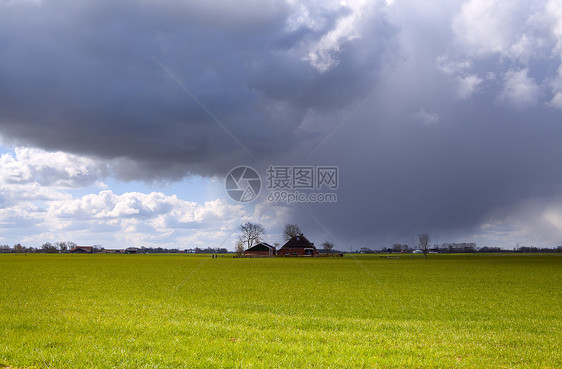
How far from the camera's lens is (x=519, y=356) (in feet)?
41.2

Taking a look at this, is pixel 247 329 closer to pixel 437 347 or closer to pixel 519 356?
pixel 437 347

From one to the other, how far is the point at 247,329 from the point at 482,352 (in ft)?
28.4

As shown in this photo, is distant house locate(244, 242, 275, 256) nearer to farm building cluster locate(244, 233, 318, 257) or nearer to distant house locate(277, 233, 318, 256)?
farm building cluster locate(244, 233, 318, 257)

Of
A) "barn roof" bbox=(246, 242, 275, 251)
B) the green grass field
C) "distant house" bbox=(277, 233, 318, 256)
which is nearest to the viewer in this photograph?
the green grass field

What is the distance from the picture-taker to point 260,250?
517 feet

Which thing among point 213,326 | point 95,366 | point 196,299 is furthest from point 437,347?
point 196,299

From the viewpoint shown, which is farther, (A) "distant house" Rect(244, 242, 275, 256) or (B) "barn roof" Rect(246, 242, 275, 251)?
(B) "barn roof" Rect(246, 242, 275, 251)

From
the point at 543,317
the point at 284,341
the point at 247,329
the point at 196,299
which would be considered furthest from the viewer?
the point at 196,299

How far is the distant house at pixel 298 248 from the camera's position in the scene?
156 metres

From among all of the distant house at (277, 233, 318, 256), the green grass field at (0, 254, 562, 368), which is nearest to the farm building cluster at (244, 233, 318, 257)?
the distant house at (277, 233, 318, 256)

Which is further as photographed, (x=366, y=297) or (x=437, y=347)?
(x=366, y=297)

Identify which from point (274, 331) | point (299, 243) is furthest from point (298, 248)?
point (274, 331)

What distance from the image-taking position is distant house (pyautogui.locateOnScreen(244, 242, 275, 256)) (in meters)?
156

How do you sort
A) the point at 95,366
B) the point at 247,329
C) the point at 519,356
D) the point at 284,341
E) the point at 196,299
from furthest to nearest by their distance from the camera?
1. the point at 196,299
2. the point at 247,329
3. the point at 284,341
4. the point at 519,356
5. the point at 95,366
